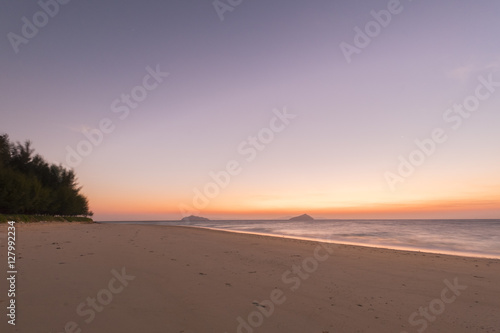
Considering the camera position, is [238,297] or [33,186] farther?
[33,186]

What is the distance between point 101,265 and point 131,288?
2.48 metres

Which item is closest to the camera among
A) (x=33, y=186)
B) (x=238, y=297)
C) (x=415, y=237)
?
(x=238, y=297)

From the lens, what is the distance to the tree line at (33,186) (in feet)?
135

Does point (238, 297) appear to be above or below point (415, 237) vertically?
above

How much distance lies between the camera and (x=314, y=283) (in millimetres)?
6695

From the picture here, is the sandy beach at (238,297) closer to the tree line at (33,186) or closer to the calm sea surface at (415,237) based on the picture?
the calm sea surface at (415,237)

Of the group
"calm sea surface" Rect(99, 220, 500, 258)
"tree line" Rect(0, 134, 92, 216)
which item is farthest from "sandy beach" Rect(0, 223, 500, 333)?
"tree line" Rect(0, 134, 92, 216)

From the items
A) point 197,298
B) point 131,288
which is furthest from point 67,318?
point 197,298

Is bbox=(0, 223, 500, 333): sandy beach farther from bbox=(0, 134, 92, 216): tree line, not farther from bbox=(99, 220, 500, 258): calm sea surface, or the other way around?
bbox=(0, 134, 92, 216): tree line

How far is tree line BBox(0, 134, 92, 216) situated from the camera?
41.1 meters

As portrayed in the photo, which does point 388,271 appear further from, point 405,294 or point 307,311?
point 307,311

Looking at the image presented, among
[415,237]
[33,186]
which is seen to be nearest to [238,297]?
[415,237]

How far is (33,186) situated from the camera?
48.2 metres

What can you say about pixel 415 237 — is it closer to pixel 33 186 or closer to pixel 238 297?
pixel 238 297
